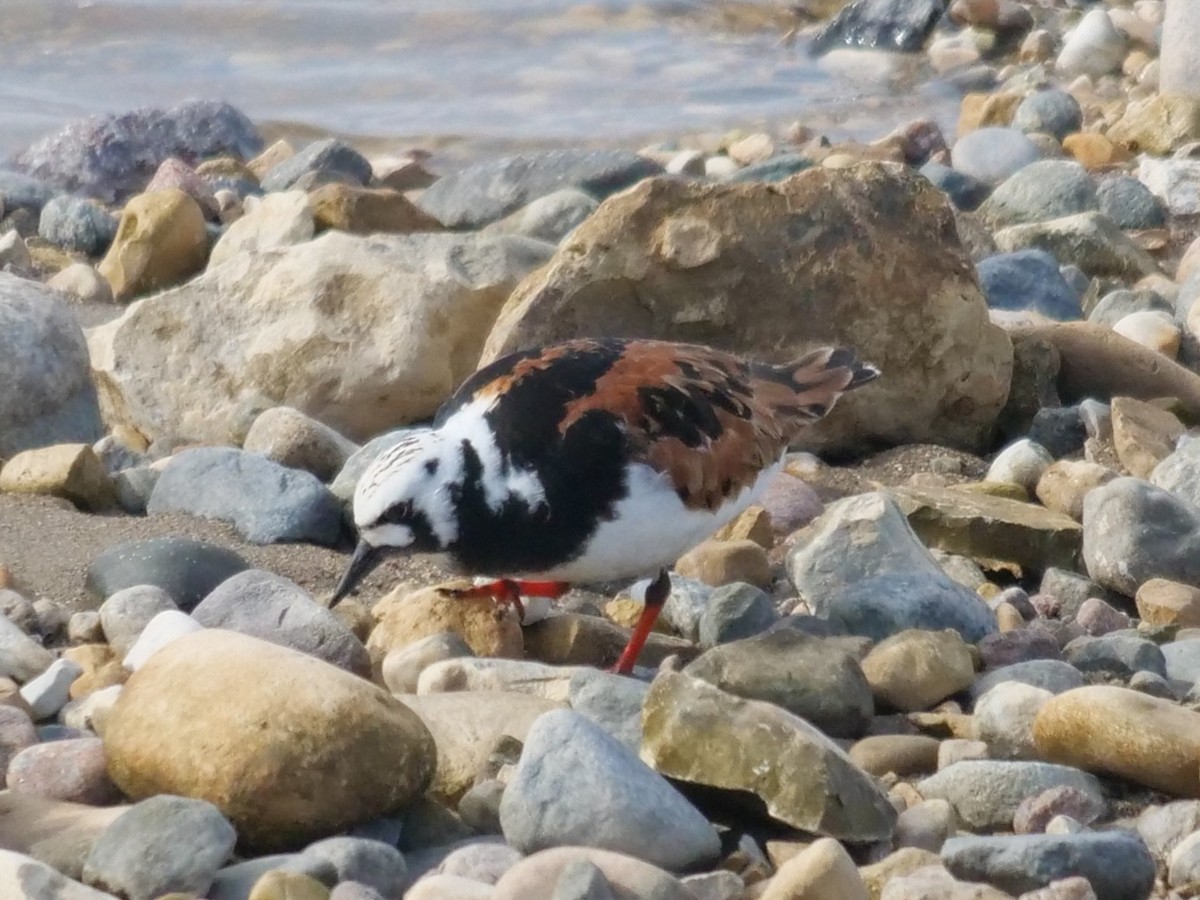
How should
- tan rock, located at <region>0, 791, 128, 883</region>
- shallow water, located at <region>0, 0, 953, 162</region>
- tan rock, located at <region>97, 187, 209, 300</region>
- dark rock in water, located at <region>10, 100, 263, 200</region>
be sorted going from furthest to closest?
shallow water, located at <region>0, 0, 953, 162</region>
dark rock in water, located at <region>10, 100, 263, 200</region>
tan rock, located at <region>97, 187, 209, 300</region>
tan rock, located at <region>0, 791, 128, 883</region>

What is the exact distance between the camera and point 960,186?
8836mm

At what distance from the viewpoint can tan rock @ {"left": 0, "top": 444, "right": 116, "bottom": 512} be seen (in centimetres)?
505

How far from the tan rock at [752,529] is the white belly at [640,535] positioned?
858 millimetres

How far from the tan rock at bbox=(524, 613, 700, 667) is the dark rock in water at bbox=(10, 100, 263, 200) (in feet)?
20.7

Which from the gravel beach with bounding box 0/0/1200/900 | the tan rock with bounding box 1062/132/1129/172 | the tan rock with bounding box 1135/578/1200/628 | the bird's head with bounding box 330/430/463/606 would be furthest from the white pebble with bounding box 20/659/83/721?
the tan rock with bounding box 1062/132/1129/172

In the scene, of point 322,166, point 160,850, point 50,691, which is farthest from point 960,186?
point 160,850

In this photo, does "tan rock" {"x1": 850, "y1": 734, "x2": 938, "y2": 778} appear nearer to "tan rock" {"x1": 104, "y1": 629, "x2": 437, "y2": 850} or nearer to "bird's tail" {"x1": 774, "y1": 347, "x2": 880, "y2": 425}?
"tan rock" {"x1": 104, "y1": 629, "x2": 437, "y2": 850}

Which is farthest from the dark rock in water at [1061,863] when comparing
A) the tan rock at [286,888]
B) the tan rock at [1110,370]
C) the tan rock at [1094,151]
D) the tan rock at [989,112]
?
the tan rock at [989,112]

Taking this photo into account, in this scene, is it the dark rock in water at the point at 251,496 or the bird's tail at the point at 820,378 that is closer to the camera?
the bird's tail at the point at 820,378

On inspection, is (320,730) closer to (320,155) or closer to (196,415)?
(196,415)

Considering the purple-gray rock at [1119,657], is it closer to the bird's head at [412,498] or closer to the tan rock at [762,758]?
the tan rock at [762,758]

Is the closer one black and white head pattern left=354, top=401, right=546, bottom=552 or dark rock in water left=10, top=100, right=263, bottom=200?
black and white head pattern left=354, top=401, right=546, bottom=552

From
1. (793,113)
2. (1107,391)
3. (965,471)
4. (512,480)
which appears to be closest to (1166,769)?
(512,480)

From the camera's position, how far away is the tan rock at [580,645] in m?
4.11
